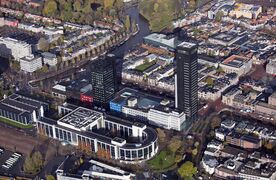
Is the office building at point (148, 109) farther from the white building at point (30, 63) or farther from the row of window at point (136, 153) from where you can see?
the white building at point (30, 63)

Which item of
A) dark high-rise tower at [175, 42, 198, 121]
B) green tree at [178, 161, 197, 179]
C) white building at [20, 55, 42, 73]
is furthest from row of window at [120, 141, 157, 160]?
white building at [20, 55, 42, 73]

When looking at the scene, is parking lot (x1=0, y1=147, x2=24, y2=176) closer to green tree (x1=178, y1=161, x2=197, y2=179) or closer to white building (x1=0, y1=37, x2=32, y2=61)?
green tree (x1=178, y1=161, x2=197, y2=179)

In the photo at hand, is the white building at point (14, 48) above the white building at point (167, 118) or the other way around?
above

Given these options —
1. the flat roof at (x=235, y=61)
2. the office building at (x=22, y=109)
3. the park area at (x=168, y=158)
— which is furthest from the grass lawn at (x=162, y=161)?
the flat roof at (x=235, y=61)

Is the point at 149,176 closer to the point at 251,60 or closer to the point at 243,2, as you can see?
the point at 251,60

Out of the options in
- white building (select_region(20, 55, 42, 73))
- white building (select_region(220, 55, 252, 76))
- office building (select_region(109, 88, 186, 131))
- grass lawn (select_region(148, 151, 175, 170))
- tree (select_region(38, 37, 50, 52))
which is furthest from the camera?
tree (select_region(38, 37, 50, 52))
